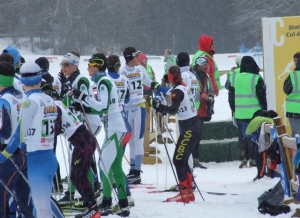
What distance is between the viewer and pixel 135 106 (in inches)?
429

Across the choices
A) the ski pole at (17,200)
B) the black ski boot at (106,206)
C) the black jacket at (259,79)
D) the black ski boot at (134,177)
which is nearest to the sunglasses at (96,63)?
the black ski boot at (106,206)

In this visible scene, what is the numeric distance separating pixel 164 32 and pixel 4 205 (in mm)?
45692

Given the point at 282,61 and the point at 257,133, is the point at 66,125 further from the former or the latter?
the point at 282,61

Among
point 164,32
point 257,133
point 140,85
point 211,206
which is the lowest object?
point 211,206

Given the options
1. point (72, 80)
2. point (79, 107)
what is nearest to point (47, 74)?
point (72, 80)

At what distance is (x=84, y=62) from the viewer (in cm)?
3828

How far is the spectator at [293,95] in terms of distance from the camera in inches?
374

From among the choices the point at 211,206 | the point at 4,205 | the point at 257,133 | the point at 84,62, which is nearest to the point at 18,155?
the point at 4,205

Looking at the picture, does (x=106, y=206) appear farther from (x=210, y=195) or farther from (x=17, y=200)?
(x=210, y=195)

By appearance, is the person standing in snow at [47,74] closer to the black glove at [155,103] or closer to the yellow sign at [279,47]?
the black glove at [155,103]

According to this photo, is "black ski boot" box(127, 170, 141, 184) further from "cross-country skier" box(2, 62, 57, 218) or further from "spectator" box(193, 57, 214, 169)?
"cross-country skier" box(2, 62, 57, 218)

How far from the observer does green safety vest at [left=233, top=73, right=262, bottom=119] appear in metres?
11.0

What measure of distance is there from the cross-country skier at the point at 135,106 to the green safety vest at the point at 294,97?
8.21ft

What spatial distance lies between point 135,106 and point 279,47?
3.33 metres
